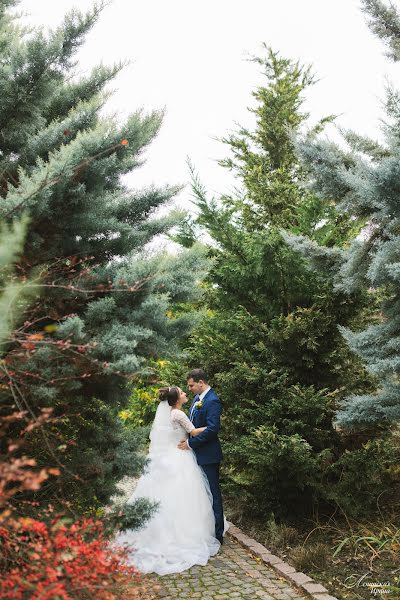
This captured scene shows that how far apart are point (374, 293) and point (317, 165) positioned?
1850mm

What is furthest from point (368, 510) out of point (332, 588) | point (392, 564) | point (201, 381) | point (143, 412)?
point (143, 412)

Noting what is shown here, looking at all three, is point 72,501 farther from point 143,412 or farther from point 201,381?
point 143,412

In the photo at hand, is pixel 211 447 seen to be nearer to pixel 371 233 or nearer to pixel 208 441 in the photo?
pixel 208 441

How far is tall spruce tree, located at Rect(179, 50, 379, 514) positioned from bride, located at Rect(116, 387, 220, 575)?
714 millimetres

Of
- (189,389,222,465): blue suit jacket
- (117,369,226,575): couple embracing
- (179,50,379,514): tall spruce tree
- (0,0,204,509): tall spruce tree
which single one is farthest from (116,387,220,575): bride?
(0,0,204,509): tall spruce tree

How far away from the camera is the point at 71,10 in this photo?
5008mm

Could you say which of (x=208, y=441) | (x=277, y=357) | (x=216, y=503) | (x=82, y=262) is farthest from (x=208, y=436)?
(x=82, y=262)

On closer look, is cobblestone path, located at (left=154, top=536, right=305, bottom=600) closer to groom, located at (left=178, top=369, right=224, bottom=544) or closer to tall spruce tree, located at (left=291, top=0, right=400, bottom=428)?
groom, located at (left=178, top=369, right=224, bottom=544)

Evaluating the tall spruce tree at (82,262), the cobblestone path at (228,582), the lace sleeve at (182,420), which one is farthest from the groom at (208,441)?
the tall spruce tree at (82,262)

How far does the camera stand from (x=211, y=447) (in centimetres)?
584

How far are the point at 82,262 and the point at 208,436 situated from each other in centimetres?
244

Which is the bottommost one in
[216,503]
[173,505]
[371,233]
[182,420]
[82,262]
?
[216,503]

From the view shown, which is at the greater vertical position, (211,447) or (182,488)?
(211,447)

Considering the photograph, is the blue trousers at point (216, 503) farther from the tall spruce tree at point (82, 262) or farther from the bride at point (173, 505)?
the tall spruce tree at point (82, 262)
